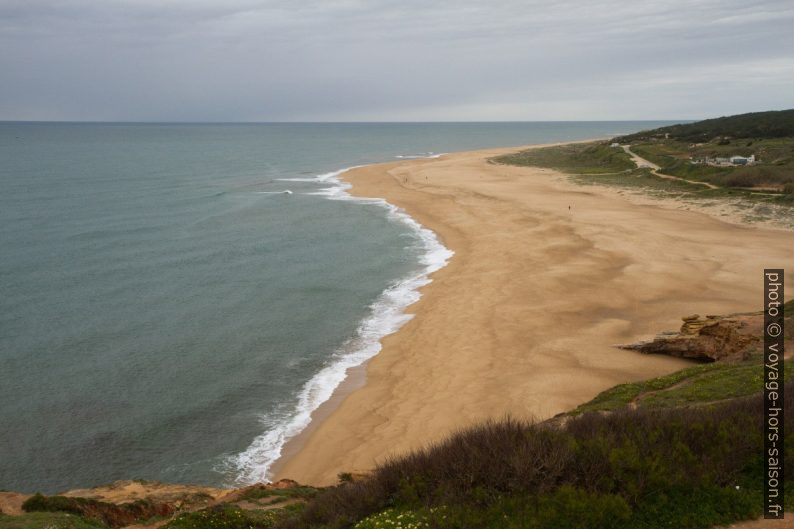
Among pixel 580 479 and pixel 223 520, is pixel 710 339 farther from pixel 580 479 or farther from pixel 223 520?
pixel 223 520

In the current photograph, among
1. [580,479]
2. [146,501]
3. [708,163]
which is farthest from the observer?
[708,163]

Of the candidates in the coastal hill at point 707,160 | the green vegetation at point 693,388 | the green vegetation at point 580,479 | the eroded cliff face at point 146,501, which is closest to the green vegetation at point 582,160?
the coastal hill at point 707,160

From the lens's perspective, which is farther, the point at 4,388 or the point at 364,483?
the point at 4,388

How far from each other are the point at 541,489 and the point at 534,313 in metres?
17.0

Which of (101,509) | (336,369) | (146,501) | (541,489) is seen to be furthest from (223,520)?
(336,369)

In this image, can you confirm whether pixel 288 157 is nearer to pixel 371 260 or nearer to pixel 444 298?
pixel 371 260

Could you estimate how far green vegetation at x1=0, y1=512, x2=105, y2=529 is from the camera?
1034cm

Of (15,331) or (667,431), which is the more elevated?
(667,431)

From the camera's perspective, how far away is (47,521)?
10.5 metres

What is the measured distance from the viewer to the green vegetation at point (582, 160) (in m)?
71.7

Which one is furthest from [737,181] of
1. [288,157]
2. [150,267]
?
[288,157]

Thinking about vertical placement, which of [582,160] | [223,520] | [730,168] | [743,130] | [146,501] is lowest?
[146,501]

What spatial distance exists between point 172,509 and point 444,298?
17999mm

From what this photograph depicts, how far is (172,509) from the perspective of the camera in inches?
472
